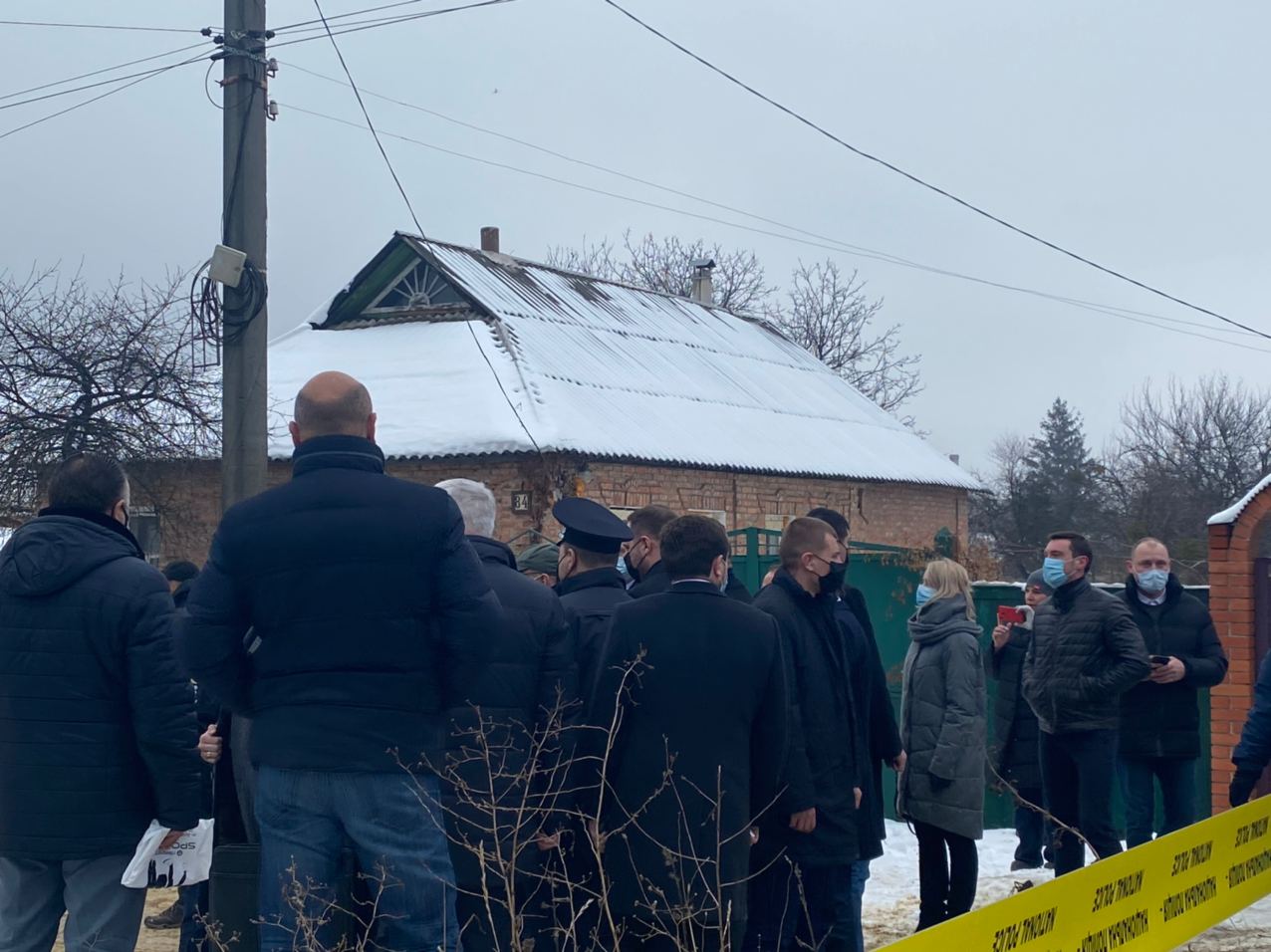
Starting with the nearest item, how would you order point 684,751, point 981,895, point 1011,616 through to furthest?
point 684,751 → point 981,895 → point 1011,616

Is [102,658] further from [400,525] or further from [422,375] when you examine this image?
[422,375]

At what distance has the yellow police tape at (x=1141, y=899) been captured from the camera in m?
3.82

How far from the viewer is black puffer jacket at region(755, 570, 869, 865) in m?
5.00

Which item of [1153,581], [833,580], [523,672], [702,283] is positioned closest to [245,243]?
[833,580]

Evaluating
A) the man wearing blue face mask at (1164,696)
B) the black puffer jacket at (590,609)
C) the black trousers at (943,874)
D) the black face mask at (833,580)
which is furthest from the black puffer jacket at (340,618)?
the man wearing blue face mask at (1164,696)

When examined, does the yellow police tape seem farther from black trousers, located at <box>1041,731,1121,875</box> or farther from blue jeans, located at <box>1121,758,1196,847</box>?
blue jeans, located at <box>1121,758,1196,847</box>

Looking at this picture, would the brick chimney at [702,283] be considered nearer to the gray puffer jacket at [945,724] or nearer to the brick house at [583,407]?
the brick house at [583,407]

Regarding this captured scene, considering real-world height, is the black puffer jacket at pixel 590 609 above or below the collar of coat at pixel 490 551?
below

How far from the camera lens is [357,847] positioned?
3566 millimetres

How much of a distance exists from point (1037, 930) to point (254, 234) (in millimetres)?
5655

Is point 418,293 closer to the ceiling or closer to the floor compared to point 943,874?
closer to the ceiling

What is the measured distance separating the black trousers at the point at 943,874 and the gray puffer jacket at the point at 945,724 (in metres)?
0.10

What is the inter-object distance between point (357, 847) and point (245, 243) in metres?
5.13

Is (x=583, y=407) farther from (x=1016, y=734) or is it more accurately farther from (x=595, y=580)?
(x=595, y=580)
